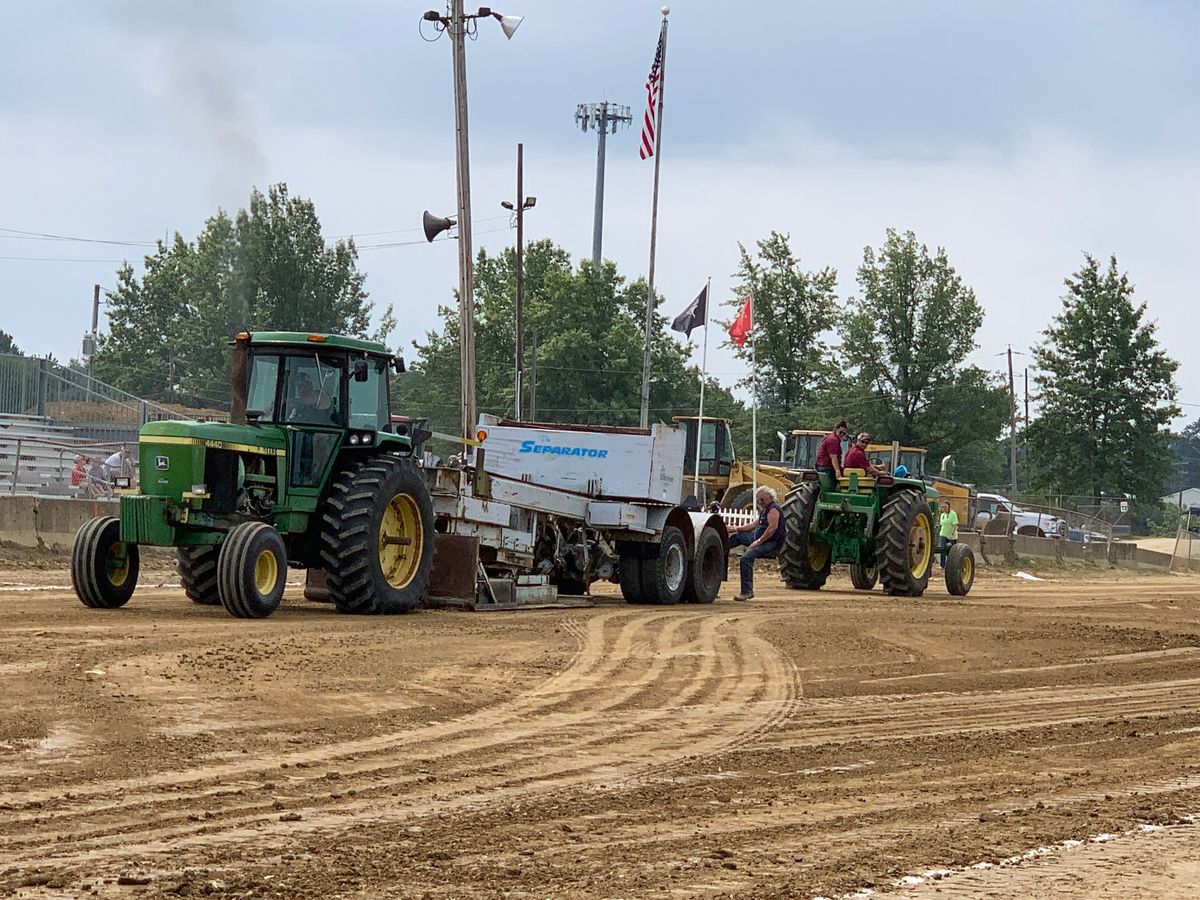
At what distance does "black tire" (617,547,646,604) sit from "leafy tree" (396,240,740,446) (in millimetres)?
43777

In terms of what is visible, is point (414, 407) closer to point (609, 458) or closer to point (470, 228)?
point (470, 228)

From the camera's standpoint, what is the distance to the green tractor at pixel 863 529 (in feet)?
75.0

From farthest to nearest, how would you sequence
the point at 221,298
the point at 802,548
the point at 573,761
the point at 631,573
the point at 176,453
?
the point at 221,298, the point at 802,548, the point at 631,573, the point at 176,453, the point at 573,761

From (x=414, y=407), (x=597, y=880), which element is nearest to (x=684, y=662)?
(x=597, y=880)

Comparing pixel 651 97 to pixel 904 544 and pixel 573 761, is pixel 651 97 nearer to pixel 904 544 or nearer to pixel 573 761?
pixel 904 544

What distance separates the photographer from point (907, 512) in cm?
2286

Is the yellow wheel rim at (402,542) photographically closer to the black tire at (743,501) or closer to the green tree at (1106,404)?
the black tire at (743,501)

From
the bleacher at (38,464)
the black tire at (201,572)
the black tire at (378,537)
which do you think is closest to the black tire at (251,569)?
the black tire at (378,537)

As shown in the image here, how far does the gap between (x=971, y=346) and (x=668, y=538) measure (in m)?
42.0

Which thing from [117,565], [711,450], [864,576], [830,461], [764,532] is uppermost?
[711,450]

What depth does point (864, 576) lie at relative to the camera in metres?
24.4

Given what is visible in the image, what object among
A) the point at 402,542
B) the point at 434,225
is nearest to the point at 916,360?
the point at 434,225

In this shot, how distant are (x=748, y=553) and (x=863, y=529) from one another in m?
2.55

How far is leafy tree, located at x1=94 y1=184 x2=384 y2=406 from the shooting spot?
58188 mm
